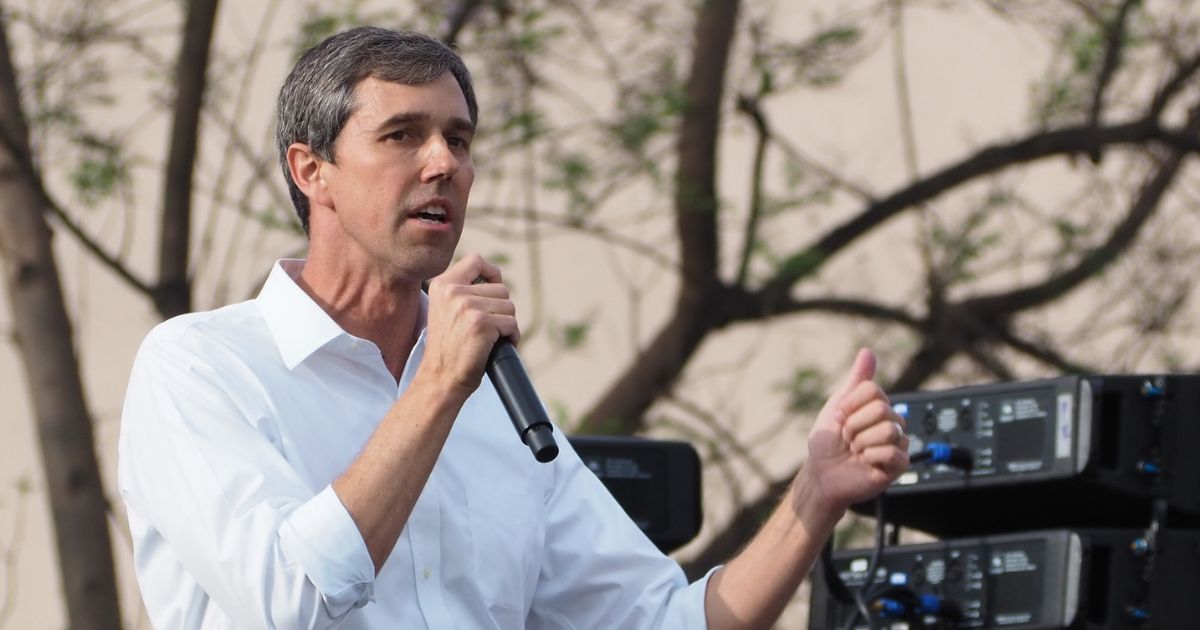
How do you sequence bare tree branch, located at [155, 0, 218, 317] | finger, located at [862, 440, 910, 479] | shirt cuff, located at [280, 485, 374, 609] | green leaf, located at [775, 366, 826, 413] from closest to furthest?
shirt cuff, located at [280, 485, 374, 609] < finger, located at [862, 440, 910, 479] < bare tree branch, located at [155, 0, 218, 317] < green leaf, located at [775, 366, 826, 413]

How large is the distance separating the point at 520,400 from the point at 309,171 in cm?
54

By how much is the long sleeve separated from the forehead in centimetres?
35

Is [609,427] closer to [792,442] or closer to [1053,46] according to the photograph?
[792,442]

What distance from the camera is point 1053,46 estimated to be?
736 cm

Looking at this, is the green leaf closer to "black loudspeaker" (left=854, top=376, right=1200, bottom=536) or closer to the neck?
"black loudspeaker" (left=854, top=376, right=1200, bottom=536)

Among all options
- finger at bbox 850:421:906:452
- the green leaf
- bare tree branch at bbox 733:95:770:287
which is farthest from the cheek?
the green leaf

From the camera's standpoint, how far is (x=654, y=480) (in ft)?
11.4

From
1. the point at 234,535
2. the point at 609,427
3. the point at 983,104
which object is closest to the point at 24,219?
the point at 609,427

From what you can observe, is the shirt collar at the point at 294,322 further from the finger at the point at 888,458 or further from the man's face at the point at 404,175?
the finger at the point at 888,458

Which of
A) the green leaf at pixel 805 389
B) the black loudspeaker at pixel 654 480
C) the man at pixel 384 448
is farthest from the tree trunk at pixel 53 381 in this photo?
the green leaf at pixel 805 389

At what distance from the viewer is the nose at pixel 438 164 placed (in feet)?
7.52

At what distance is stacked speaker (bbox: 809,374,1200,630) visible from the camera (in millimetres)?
3068

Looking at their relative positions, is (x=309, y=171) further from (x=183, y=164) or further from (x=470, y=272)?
(x=183, y=164)

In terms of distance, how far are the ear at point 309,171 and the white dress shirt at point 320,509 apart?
0.11m
